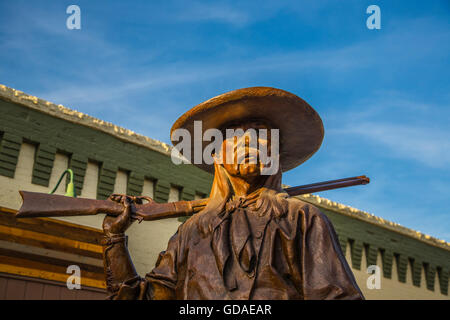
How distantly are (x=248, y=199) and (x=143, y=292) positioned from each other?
3.33 ft

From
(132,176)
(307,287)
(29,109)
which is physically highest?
(29,109)

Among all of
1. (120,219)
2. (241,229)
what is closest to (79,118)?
(120,219)

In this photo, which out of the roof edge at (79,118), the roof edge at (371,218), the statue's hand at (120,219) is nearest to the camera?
the statue's hand at (120,219)

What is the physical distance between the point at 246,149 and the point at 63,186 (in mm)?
8445

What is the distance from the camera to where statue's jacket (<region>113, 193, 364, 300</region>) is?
139 inches

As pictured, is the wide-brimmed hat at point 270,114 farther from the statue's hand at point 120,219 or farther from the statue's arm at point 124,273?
the statue's arm at point 124,273

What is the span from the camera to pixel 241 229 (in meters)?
3.90

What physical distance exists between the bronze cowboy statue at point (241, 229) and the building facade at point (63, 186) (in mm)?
7138

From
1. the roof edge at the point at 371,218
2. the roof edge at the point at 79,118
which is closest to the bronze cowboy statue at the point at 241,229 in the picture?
the roof edge at the point at 79,118

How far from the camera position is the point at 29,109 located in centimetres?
1161

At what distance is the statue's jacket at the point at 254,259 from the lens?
3540mm
